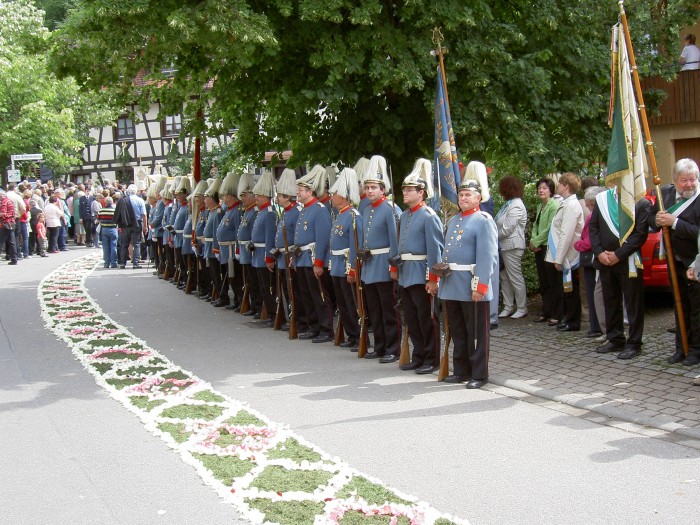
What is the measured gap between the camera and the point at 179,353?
10656mm

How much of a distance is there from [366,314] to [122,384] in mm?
2892

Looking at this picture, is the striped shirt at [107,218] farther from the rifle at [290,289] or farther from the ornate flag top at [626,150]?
the ornate flag top at [626,150]

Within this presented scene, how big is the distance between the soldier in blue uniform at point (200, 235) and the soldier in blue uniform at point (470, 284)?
7.94 m

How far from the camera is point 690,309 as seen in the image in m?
9.11

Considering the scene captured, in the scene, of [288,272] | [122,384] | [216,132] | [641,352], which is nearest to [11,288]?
[216,132]

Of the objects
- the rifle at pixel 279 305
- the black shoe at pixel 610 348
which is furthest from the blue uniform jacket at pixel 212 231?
the black shoe at pixel 610 348

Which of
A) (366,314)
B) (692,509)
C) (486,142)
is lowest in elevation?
(692,509)

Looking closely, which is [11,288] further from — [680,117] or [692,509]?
[692,509]

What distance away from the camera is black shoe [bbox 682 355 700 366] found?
8797mm

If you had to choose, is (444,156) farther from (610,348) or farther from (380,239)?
(610,348)

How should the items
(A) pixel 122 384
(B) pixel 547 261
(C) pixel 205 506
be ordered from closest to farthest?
(C) pixel 205 506, (A) pixel 122 384, (B) pixel 547 261

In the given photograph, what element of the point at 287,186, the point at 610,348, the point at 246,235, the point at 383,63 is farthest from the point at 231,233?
the point at 610,348

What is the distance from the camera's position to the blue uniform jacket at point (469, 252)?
8.41 meters

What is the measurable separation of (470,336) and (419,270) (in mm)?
1014
